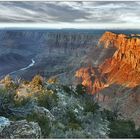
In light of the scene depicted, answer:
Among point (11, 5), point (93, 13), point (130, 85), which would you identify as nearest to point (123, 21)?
point (93, 13)

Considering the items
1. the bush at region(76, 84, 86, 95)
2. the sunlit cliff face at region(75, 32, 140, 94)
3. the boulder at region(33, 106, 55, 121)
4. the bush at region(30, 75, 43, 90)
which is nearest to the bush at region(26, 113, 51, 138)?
the boulder at region(33, 106, 55, 121)

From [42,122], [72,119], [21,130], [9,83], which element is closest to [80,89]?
[72,119]

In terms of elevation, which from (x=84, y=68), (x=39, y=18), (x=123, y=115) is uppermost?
(x=39, y=18)

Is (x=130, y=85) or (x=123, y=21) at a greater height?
(x=123, y=21)

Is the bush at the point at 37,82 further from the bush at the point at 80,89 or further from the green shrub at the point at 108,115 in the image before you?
the green shrub at the point at 108,115

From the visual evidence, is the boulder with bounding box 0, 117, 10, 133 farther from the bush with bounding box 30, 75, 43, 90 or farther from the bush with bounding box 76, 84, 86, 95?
the bush with bounding box 76, 84, 86, 95

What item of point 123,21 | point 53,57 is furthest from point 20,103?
point 123,21

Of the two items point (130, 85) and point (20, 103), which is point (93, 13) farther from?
point (20, 103)
